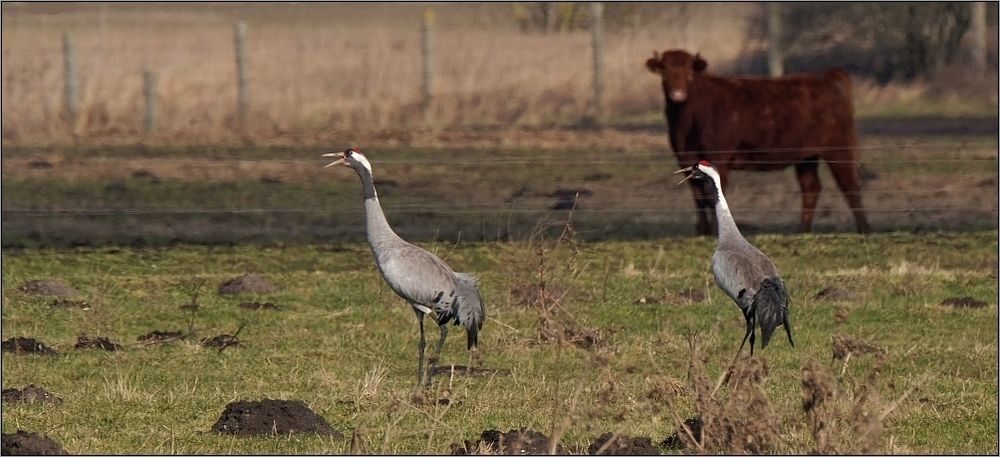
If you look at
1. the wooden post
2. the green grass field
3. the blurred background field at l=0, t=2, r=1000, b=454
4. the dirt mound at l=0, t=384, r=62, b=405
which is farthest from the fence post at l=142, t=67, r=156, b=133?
the dirt mound at l=0, t=384, r=62, b=405

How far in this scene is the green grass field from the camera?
8250mm

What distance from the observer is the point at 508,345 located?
10781mm

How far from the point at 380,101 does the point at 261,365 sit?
58.9 ft

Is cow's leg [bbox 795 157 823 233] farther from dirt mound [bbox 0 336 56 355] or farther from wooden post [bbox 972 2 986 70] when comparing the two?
wooden post [bbox 972 2 986 70]

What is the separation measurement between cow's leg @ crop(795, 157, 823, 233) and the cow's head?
1.40m

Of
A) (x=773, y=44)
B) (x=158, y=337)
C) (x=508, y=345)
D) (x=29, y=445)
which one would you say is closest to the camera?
(x=29, y=445)

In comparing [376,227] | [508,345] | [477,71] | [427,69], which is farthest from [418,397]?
[477,71]

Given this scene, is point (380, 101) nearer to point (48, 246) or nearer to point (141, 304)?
point (48, 246)

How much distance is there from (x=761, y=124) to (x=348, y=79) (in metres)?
14.0

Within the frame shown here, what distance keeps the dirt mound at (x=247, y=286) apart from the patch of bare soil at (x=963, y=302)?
481cm

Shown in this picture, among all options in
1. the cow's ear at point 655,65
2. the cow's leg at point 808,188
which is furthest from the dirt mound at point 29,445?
the cow's ear at point 655,65

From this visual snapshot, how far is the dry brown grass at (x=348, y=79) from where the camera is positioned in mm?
26750

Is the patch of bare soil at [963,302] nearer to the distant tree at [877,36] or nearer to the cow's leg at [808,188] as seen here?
the cow's leg at [808,188]

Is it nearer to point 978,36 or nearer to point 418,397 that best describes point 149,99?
point 978,36
